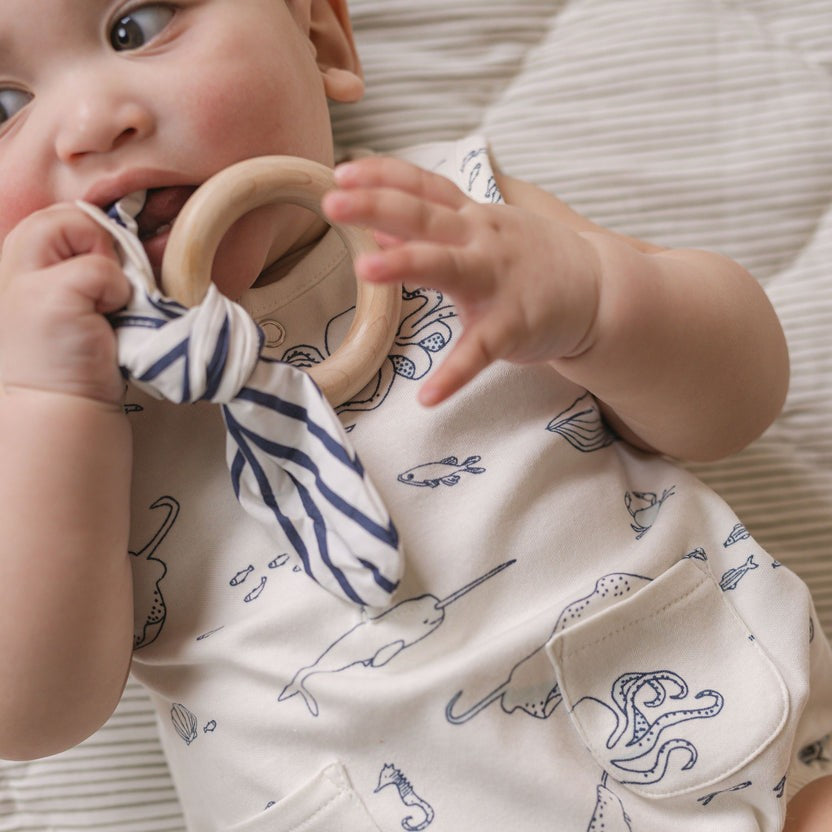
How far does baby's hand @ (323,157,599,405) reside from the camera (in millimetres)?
688

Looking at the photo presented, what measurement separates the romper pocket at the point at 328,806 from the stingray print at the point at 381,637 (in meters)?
0.06

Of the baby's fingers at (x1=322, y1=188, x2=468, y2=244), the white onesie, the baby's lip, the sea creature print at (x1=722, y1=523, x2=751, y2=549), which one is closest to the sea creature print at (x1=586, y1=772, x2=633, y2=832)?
the white onesie

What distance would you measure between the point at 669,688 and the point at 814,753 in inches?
8.4

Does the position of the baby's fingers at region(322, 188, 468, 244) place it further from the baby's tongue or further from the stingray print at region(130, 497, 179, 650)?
the stingray print at region(130, 497, 179, 650)

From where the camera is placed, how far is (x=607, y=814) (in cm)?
87

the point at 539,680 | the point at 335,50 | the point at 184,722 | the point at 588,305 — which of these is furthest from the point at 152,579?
the point at 335,50

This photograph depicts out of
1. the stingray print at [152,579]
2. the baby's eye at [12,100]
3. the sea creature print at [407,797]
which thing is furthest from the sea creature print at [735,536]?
A: the baby's eye at [12,100]

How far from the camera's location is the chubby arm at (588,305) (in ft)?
2.31

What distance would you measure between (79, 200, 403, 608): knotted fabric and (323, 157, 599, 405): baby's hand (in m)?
0.13

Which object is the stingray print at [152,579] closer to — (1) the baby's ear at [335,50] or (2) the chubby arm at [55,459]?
(2) the chubby arm at [55,459]

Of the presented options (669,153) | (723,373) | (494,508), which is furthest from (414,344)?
(669,153)

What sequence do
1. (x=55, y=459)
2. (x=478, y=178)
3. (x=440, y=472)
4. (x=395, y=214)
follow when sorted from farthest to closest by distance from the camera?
(x=478, y=178)
(x=440, y=472)
(x=55, y=459)
(x=395, y=214)

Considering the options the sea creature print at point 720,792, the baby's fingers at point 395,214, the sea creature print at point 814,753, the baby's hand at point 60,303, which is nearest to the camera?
the baby's fingers at point 395,214

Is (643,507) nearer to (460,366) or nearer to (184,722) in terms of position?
(460,366)
